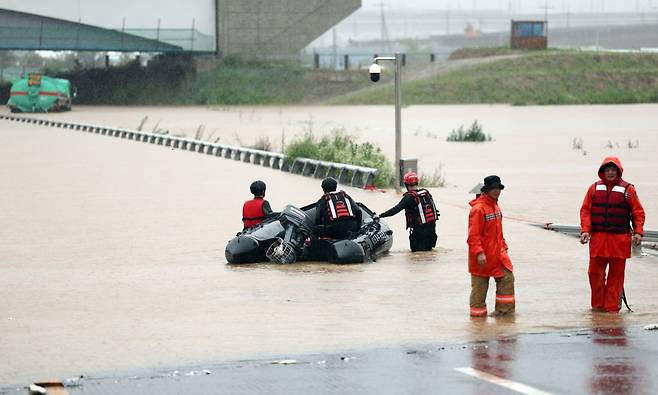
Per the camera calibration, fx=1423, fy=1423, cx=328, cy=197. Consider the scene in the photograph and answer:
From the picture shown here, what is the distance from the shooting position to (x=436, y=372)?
11.4 metres

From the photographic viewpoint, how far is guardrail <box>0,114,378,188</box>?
32594 mm

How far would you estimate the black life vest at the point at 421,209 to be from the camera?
19203mm

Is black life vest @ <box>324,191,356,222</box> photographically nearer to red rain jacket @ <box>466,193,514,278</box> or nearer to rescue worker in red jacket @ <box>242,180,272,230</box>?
rescue worker in red jacket @ <box>242,180,272,230</box>

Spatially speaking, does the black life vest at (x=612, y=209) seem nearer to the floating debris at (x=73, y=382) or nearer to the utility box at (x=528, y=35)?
the floating debris at (x=73, y=382)

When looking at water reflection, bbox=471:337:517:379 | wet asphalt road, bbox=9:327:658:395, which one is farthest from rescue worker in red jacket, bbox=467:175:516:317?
wet asphalt road, bbox=9:327:658:395

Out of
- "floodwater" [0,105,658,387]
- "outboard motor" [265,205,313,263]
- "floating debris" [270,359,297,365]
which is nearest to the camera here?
"floating debris" [270,359,297,365]

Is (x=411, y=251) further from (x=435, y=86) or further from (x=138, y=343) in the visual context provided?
(x=435, y=86)

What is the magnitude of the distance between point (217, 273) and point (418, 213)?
10.1 ft

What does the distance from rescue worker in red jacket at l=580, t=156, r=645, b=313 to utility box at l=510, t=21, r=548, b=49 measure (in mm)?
98049

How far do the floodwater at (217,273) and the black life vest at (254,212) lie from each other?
2.50 feet

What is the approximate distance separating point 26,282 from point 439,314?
18.5 feet

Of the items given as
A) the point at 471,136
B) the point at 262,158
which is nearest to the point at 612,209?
the point at 262,158

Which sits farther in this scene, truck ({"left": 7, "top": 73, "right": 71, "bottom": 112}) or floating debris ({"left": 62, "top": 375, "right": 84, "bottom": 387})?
truck ({"left": 7, "top": 73, "right": 71, "bottom": 112})

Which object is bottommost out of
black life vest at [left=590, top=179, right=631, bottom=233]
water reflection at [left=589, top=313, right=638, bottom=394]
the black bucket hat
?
water reflection at [left=589, top=313, right=638, bottom=394]
